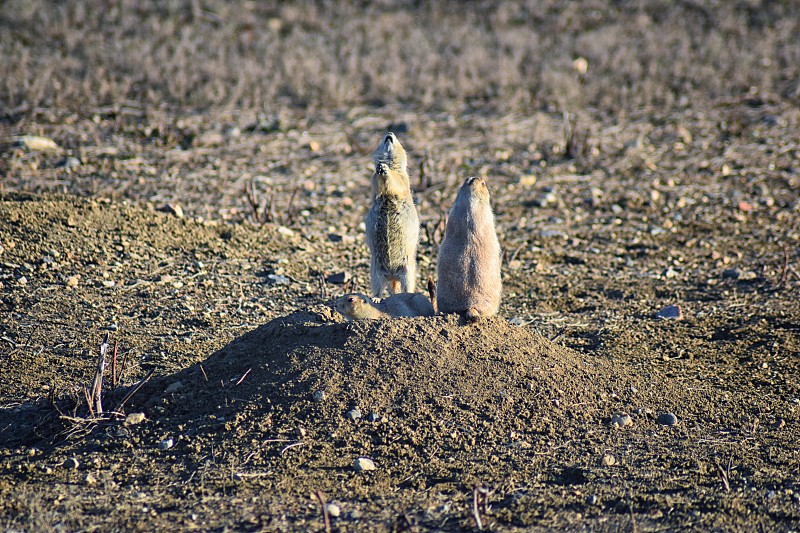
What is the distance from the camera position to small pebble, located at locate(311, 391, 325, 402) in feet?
15.2

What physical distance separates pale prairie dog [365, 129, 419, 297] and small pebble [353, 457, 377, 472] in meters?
2.60

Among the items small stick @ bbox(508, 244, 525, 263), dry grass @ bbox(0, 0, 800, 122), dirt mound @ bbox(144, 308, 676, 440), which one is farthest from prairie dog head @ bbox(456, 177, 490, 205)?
dry grass @ bbox(0, 0, 800, 122)

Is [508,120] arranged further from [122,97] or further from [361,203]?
[122,97]

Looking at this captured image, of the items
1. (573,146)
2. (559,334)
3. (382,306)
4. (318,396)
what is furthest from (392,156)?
(573,146)

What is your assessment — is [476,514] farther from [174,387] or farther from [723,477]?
[174,387]

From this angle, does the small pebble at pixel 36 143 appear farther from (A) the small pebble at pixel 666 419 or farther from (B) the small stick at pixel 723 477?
(B) the small stick at pixel 723 477

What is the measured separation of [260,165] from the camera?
10.3 meters

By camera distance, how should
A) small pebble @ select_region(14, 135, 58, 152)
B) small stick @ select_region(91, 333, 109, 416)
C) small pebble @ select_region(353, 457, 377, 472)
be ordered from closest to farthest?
small pebble @ select_region(353, 457, 377, 472), small stick @ select_region(91, 333, 109, 416), small pebble @ select_region(14, 135, 58, 152)

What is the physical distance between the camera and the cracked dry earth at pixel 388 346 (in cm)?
409

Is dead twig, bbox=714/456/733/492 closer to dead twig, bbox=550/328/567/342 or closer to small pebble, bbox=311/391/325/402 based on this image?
dead twig, bbox=550/328/567/342

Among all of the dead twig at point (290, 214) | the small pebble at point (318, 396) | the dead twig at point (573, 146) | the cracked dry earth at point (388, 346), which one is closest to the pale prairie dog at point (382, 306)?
the cracked dry earth at point (388, 346)

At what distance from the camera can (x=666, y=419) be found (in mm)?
4902

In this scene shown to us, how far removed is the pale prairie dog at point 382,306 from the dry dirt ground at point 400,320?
0.77 ft

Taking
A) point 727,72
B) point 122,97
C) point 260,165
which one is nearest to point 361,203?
point 260,165
